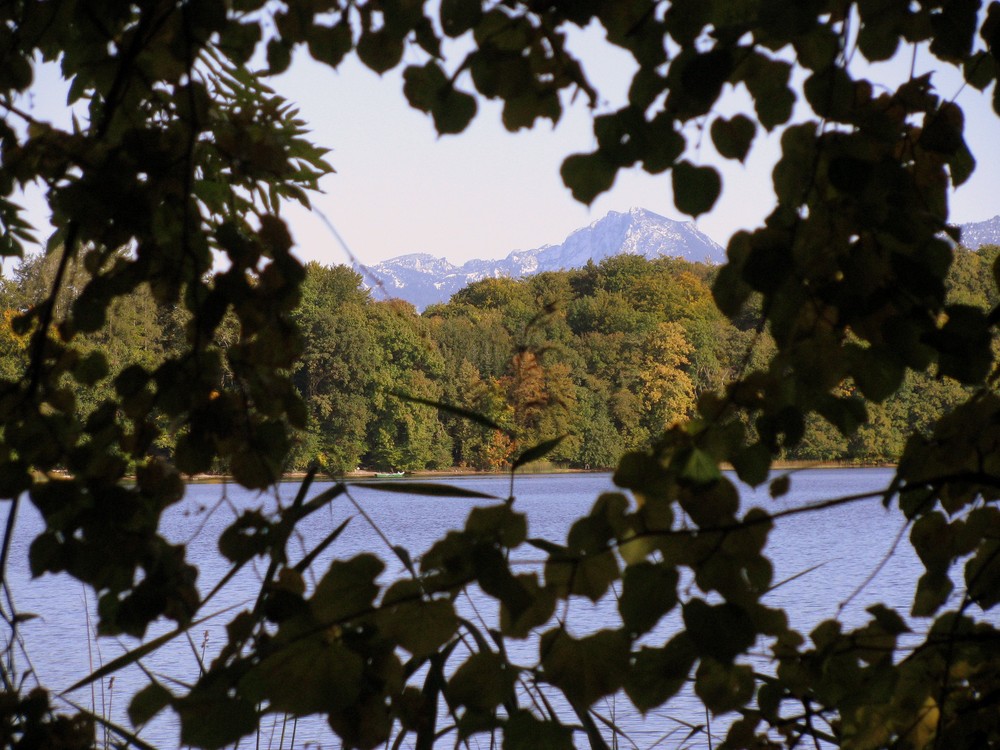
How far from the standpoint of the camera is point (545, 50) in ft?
2.39

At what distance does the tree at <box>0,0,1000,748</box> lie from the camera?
621 mm

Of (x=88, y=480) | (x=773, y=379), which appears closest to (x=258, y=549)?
(x=88, y=480)

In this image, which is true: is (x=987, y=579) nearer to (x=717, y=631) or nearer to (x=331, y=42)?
(x=717, y=631)

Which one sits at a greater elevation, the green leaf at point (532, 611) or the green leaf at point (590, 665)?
the green leaf at point (532, 611)

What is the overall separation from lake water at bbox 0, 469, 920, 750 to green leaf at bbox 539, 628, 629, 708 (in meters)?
0.12

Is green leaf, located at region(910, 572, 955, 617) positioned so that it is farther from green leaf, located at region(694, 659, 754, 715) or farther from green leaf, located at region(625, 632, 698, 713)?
green leaf, located at region(625, 632, 698, 713)

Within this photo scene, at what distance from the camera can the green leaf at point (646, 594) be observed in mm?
603

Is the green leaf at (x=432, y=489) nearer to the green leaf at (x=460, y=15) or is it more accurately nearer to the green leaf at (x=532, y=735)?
the green leaf at (x=532, y=735)

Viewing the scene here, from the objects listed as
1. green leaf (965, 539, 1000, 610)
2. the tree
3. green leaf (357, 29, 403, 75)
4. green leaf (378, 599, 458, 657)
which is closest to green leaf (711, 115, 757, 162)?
the tree

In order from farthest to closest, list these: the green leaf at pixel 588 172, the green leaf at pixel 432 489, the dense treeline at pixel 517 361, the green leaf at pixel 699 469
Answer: the dense treeline at pixel 517 361 → the green leaf at pixel 432 489 → the green leaf at pixel 588 172 → the green leaf at pixel 699 469

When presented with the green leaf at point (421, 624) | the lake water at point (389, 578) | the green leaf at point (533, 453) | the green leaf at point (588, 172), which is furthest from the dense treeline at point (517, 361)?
the lake water at point (389, 578)

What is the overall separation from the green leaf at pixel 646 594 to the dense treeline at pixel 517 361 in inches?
7.9

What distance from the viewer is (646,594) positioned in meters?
0.61

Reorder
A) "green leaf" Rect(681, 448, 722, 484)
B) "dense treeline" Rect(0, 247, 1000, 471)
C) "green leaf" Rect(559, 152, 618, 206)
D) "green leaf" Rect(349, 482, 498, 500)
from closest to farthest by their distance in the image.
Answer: "green leaf" Rect(681, 448, 722, 484) → "green leaf" Rect(559, 152, 618, 206) → "green leaf" Rect(349, 482, 498, 500) → "dense treeline" Rect(0, 247, 1000, 471)
